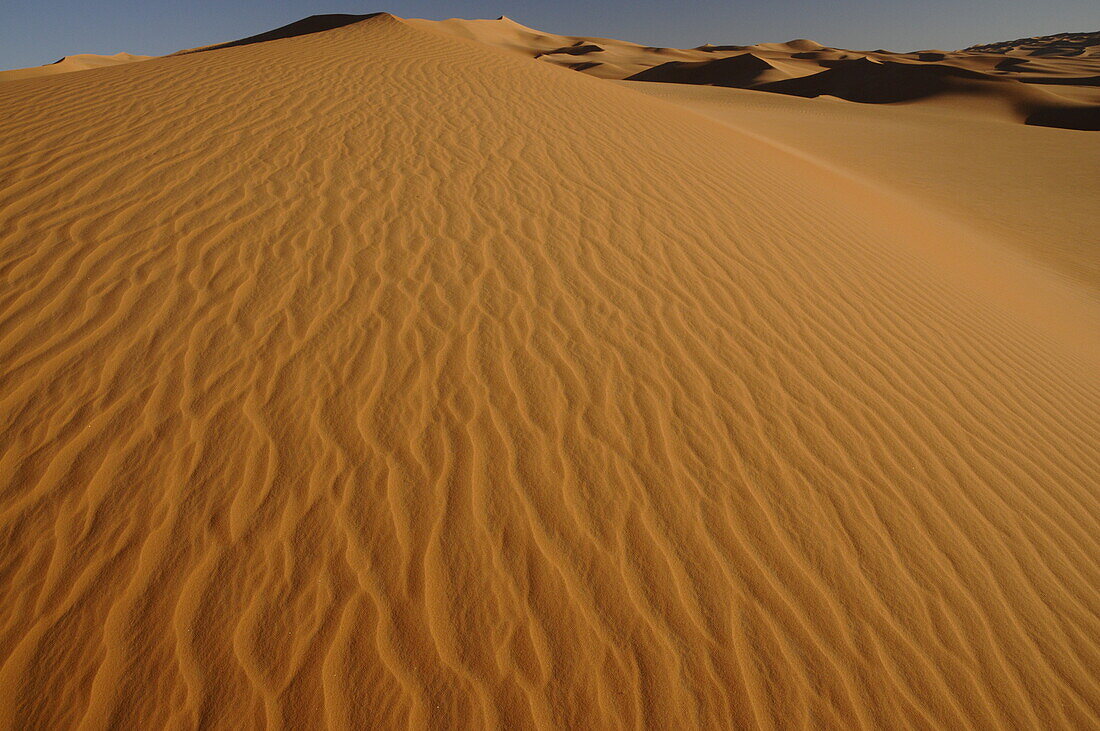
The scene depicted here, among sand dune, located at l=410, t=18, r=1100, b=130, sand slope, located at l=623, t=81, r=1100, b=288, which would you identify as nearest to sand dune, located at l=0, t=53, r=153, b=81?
sand dune, located at l=410, t=18, r=1100, b=130

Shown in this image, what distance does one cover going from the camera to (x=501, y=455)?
291 centimetres

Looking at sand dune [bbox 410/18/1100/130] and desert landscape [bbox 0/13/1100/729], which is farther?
sand dune [bbox 410/18/1100/130]

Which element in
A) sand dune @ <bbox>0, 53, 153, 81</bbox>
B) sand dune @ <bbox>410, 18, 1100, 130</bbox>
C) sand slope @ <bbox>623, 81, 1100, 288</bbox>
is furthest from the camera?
sand dune @ <bbox>0, 53, 153, 81</bbox>

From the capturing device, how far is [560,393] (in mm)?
3320

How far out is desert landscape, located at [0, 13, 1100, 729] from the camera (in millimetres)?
2160

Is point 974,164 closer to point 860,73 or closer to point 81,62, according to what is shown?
point 860,73

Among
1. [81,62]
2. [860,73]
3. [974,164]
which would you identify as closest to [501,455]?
[974,164]

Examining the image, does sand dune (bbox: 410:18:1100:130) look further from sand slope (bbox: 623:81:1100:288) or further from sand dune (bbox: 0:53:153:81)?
sand dune (bbox: 0:53:153:81)

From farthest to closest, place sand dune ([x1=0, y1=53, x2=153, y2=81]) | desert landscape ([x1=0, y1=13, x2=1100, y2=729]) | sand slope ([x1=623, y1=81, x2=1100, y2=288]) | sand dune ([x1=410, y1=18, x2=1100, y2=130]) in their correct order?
sand dune ([x1=0, y1=53, x2=153, y2=81]) < sand dune ([x1=410, y1=18, x2=1100, y2=130]) < sand slope ([x1=623, y1=81, x2=1100, y2=288]) < desert landscape ([x1=0, y1=13, x2=1100, y2=729])

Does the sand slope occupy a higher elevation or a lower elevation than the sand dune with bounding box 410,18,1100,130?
lower

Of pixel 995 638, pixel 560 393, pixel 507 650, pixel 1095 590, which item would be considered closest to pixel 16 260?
pixel 560 393

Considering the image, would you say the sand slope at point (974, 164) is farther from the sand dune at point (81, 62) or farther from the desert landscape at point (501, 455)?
the sand dune at point (81, 62)

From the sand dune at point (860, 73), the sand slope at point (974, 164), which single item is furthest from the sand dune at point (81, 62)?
the sand slope at point (974, 164)

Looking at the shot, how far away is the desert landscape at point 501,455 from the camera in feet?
7.09
